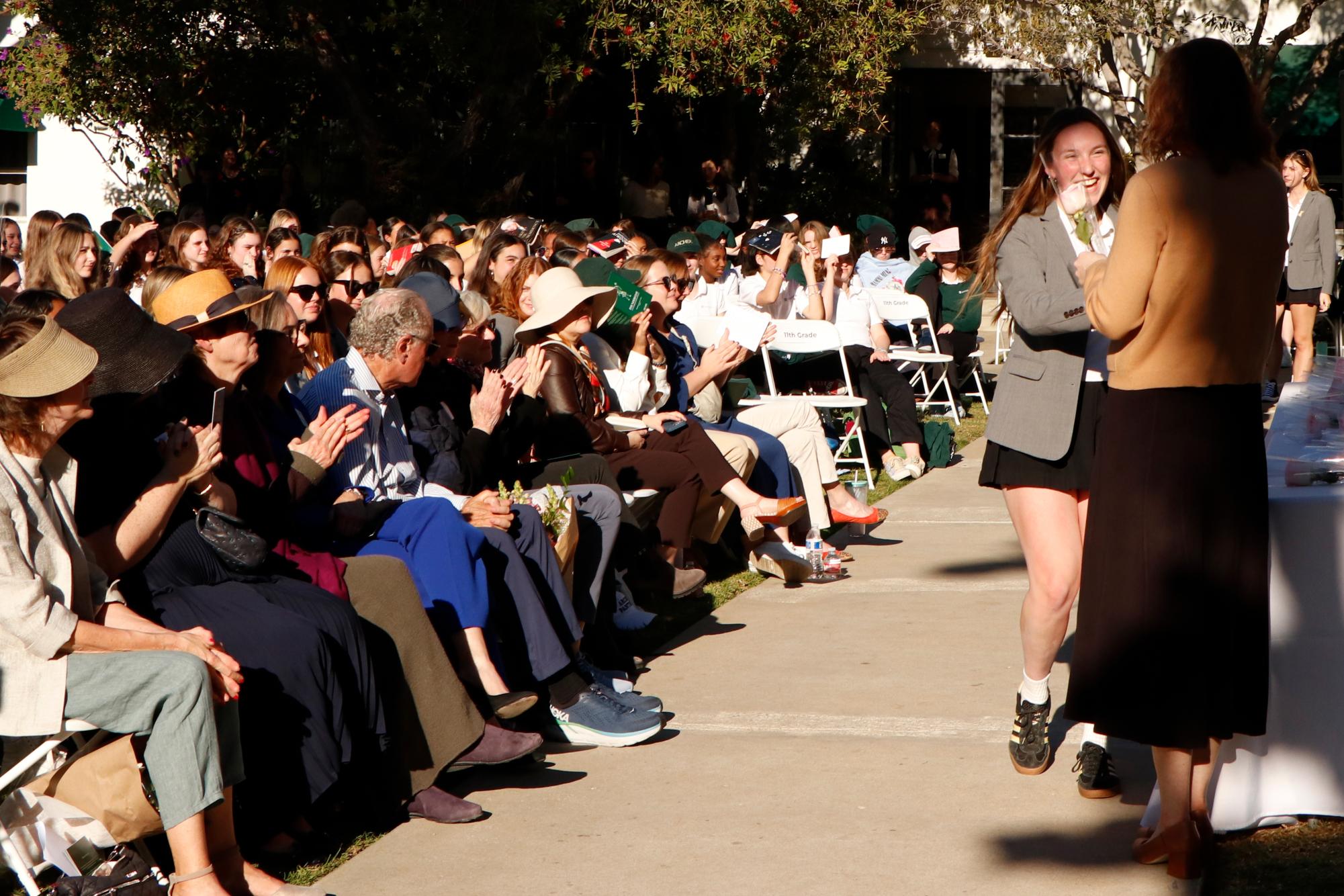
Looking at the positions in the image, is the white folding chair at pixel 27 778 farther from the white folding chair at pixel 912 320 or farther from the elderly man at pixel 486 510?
the white folding chair at pixel 912 320

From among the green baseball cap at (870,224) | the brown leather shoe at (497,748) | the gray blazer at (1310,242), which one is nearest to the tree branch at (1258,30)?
the green baseball cap at (870,224)

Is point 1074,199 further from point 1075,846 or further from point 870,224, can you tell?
point 870,224

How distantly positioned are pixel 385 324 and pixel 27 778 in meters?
2.16

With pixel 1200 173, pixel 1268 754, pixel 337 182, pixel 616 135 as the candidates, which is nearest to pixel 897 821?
pixel 1268 754

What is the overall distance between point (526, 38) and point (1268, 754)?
35.4 feet

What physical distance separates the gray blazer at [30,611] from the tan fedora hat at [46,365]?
15 cm

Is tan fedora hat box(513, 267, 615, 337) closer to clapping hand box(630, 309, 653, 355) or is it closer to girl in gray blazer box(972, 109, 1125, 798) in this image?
clapping hand box(630, 309, 653, 355)

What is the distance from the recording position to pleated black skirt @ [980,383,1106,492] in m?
4.43

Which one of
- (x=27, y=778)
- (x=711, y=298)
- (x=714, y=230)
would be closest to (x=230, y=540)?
(x=27, y=778)

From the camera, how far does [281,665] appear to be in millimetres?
3955

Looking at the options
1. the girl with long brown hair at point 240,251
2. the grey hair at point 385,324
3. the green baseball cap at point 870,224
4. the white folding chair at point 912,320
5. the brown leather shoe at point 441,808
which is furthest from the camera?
the green baseball cap at point 870,224

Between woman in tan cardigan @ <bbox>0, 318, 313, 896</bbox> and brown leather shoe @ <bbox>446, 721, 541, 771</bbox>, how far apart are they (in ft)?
3.01

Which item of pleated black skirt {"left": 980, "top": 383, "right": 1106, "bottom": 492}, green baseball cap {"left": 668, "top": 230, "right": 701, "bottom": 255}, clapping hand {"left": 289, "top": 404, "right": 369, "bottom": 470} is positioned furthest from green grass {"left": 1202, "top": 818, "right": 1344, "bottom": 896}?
green baseball cap {"left": 668, "top": 230, "right": 701, "bottom": 255}

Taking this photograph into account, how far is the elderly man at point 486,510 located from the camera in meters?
5.11
